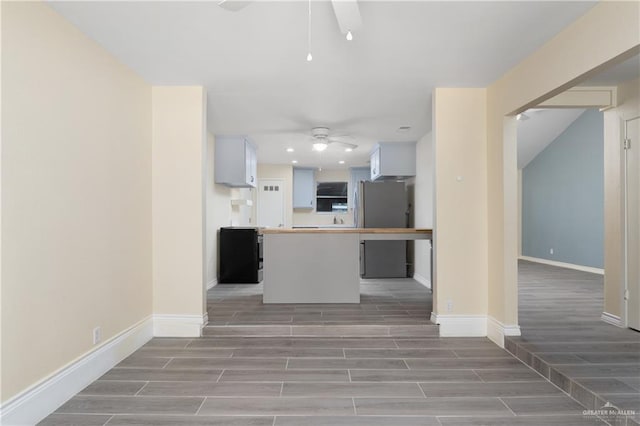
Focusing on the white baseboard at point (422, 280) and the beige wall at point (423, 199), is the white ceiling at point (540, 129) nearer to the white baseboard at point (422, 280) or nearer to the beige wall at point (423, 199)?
the beige wall at point (423, 199)

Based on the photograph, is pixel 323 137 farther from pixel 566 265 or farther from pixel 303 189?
pixel 566 265

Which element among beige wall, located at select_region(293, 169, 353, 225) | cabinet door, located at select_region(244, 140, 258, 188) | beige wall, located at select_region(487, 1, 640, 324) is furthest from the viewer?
beige wall, located at select_region(293, 169, 353, 225)

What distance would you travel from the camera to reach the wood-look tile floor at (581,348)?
214 cm

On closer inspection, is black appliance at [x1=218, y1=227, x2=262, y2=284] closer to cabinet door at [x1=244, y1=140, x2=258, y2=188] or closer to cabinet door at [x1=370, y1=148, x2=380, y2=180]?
cabinet door at [x1=244, y1=140, x2=258, y2=188]

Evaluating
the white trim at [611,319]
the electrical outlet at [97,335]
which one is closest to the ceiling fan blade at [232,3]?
the electrical outlet at [97,335]

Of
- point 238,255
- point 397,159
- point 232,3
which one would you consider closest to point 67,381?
point 232,3

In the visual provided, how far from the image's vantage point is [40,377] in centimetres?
203

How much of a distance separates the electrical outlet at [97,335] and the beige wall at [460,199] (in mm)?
2994

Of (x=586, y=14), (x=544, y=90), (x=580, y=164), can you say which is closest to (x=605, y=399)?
(x=544, y=90)

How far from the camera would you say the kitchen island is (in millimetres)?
4340

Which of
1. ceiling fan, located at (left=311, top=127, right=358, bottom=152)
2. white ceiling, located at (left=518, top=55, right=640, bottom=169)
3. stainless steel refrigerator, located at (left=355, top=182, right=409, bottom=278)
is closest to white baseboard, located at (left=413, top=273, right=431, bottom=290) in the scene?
stainless steel refrigerator, located at (left=355, top=182, right=409, bottom=278)

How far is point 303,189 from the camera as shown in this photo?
8250 millimetres

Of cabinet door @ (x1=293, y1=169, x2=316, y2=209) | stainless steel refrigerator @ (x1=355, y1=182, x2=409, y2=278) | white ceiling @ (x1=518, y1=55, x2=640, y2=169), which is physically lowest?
stainless steel refrigerator @ (x1=355, y1=182, x2=409, y2=278)

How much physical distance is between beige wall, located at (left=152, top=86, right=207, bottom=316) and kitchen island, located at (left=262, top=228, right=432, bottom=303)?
112 centimetres
